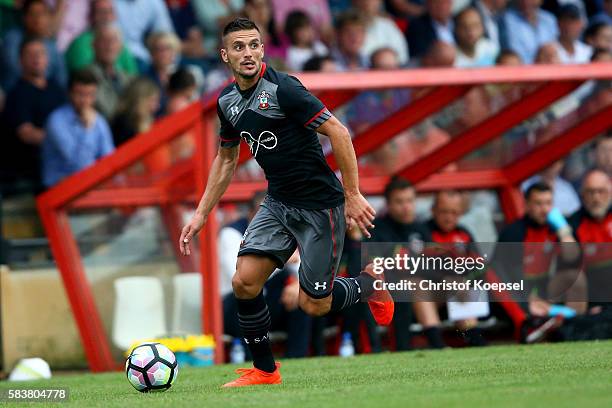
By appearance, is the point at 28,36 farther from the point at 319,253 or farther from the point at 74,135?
the point at 319,253

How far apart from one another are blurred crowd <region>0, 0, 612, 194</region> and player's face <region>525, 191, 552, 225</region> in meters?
0.97

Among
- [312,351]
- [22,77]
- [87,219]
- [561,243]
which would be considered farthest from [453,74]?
[22,77]

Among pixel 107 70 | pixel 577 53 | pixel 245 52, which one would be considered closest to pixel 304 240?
pixel 245 52

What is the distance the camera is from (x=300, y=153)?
756 cm

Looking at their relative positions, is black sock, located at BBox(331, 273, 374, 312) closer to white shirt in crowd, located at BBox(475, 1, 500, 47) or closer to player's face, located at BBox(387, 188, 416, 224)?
player's face, located at BBox(387, 188, 416, 224)

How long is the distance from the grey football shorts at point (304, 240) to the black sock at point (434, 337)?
13.8 feet

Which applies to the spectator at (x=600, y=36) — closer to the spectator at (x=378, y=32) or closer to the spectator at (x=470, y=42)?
the spectator at (x=470, y=42)

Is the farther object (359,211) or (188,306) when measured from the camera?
(188,306)

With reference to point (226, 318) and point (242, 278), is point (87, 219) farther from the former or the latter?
point (242, 278)

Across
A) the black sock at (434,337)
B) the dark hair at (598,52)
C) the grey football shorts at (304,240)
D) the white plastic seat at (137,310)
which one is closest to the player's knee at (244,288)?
the grey football shorts at (304,240)

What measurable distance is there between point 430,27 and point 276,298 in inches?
200

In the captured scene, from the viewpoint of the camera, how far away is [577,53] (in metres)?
15.8

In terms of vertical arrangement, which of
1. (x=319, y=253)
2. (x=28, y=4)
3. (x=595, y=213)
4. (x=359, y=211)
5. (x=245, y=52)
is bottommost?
(x=595, y=213)

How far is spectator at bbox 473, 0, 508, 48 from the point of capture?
15552 millimetres
